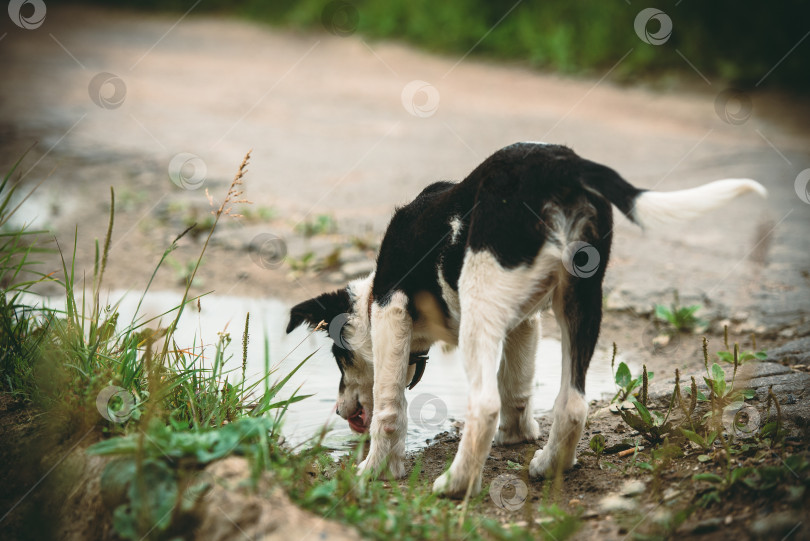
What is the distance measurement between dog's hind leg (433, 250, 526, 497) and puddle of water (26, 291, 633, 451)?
31.2 inches

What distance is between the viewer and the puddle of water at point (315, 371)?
405 centimetres

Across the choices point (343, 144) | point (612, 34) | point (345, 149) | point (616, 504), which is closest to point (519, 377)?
point (616, 504)

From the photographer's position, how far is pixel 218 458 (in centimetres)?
256

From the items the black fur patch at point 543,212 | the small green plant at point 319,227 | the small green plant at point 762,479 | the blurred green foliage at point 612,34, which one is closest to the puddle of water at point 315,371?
the black fur patch at point 543,212

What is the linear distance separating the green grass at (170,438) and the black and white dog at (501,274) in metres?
0.22

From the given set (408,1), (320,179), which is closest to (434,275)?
(320,179)

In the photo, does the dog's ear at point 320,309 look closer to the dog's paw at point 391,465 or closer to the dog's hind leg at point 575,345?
the dog's paw at point 391,465

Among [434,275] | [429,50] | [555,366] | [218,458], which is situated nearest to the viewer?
[218,458]

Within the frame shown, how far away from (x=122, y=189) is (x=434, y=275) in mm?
5290

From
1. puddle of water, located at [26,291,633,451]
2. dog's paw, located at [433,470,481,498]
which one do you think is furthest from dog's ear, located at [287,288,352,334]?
dog's paw, located at [433,470,481,498]

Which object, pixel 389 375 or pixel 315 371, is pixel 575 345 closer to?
pixel 389 375

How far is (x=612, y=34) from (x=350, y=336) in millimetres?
9948

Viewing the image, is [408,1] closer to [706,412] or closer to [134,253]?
[134,253]

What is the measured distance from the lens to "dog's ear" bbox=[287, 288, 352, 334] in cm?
381
